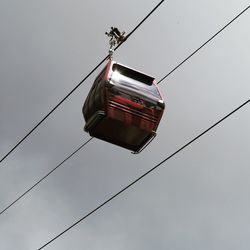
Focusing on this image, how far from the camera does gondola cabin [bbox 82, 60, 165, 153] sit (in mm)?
9359

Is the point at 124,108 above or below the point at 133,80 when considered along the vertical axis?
below

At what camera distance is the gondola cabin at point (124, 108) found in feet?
30.7

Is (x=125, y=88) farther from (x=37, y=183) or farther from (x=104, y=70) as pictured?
(x=37, y=183)

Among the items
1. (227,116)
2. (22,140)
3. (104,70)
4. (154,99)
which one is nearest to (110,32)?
(104,70)

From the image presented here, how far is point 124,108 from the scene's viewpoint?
30.8ft

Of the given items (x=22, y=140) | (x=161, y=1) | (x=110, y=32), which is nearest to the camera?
(x=161, y=1)

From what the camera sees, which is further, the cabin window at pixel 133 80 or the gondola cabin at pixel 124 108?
the cabin window at pixel 133 80

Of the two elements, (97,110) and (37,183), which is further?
(37,183)

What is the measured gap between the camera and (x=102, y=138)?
31.7ft

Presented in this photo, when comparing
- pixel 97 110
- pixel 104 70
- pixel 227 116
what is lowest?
pixel 227 116

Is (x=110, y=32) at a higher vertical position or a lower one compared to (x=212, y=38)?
higher

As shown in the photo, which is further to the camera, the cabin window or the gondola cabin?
the cabin window

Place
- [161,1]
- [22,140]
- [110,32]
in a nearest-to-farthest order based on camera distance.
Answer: [161,1] → [110,32] → [22,140]

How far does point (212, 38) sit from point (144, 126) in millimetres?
1650
